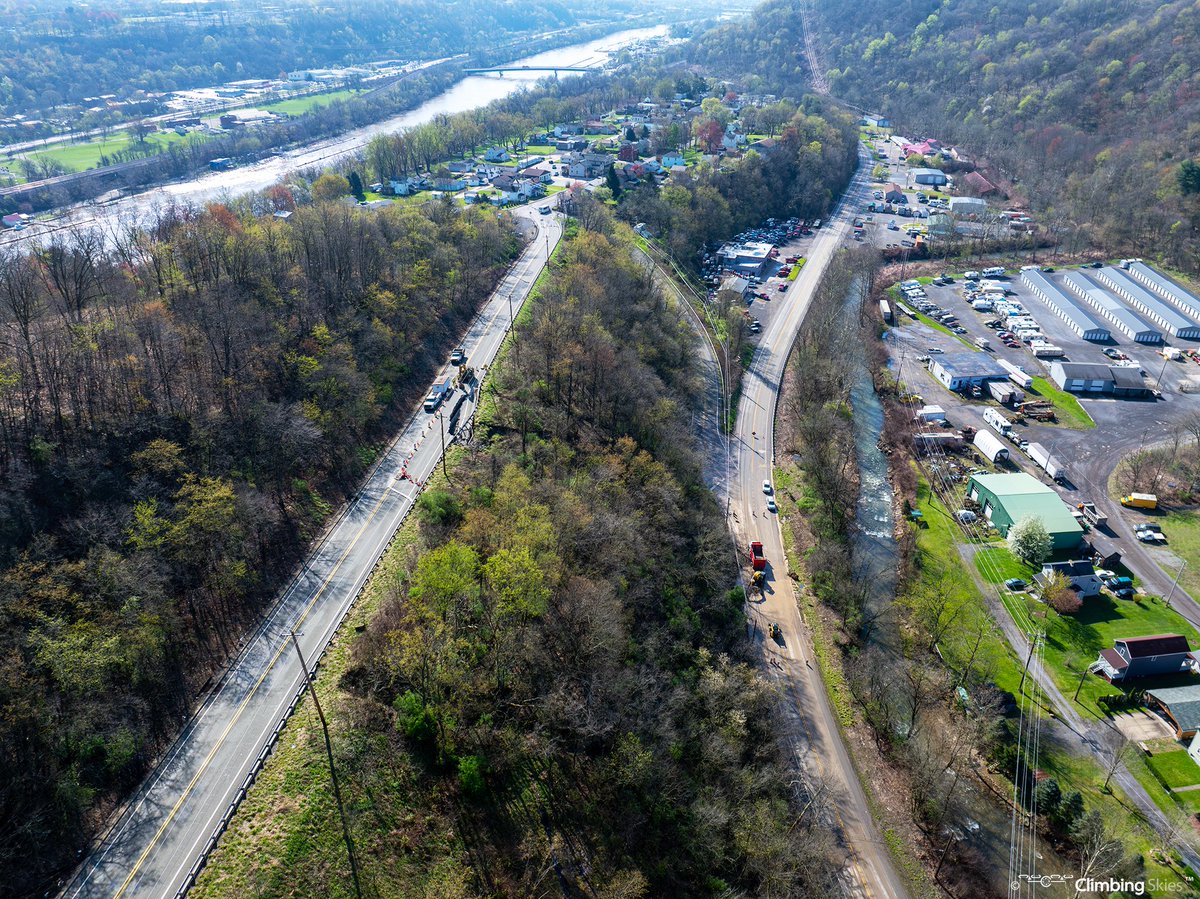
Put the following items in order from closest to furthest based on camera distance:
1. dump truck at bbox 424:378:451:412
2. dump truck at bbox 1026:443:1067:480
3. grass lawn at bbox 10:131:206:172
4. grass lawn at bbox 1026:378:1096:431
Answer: dump truck at bbox 424:378:451:412
dump truck at bbox 1026:443:1067:480
grass lawn at bbox 1026:378:1096:431
grass lawn at bbox 10:131:206:172

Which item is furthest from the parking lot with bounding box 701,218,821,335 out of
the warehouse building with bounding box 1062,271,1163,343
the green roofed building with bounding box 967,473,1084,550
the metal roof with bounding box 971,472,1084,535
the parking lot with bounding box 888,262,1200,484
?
the warehouse building with bounding box 1062,271,1163,343

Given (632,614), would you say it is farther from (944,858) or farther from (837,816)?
(944,858)

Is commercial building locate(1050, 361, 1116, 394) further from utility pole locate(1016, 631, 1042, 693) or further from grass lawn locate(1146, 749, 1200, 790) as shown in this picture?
grass lawn locate(1146, 749, 1200, 790)

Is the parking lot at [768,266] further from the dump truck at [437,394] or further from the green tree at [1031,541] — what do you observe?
the dump truck at [437,394]

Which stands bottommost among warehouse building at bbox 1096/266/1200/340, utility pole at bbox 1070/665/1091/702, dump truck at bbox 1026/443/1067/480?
utility pole at bbox 1070/665/1091/702

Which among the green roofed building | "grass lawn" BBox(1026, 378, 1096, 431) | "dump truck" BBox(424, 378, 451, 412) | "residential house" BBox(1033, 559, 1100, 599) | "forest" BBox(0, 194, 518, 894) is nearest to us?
"forest" BBox(0, 194, 518, 894)

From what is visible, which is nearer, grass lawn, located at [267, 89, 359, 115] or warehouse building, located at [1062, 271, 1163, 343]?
warehouse building, located at [1062, 271, 1163, 343]

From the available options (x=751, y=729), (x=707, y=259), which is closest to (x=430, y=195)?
(x=707, y=259)
